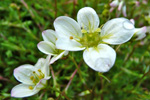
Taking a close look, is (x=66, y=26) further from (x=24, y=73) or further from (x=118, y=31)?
(x=24, y=73)

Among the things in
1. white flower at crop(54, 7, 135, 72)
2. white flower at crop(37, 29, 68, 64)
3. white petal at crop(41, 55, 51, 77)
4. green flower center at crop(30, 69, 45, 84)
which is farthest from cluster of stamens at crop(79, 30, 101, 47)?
green flower center at crop(30, 69, 45, 84)

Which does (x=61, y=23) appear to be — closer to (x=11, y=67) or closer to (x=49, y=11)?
(x=11, y=67)

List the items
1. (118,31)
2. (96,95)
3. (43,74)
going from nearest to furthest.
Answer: (118,31) → (43,74) → (96,95)

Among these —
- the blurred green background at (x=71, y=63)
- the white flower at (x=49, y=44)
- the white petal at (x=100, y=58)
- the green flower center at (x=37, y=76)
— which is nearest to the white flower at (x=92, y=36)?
the white petal at (x=100, y=58)

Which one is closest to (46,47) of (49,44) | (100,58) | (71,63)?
(49,44)

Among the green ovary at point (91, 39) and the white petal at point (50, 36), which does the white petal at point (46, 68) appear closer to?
the white petal at point (50, 36)

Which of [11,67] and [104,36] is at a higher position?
[104,36]

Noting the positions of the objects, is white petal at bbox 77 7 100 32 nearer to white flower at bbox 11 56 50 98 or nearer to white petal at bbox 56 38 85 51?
white petal at bbox 56 38 85 51

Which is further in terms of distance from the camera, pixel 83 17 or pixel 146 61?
pixel 146 61

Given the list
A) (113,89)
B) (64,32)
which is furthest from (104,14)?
(113,89)
